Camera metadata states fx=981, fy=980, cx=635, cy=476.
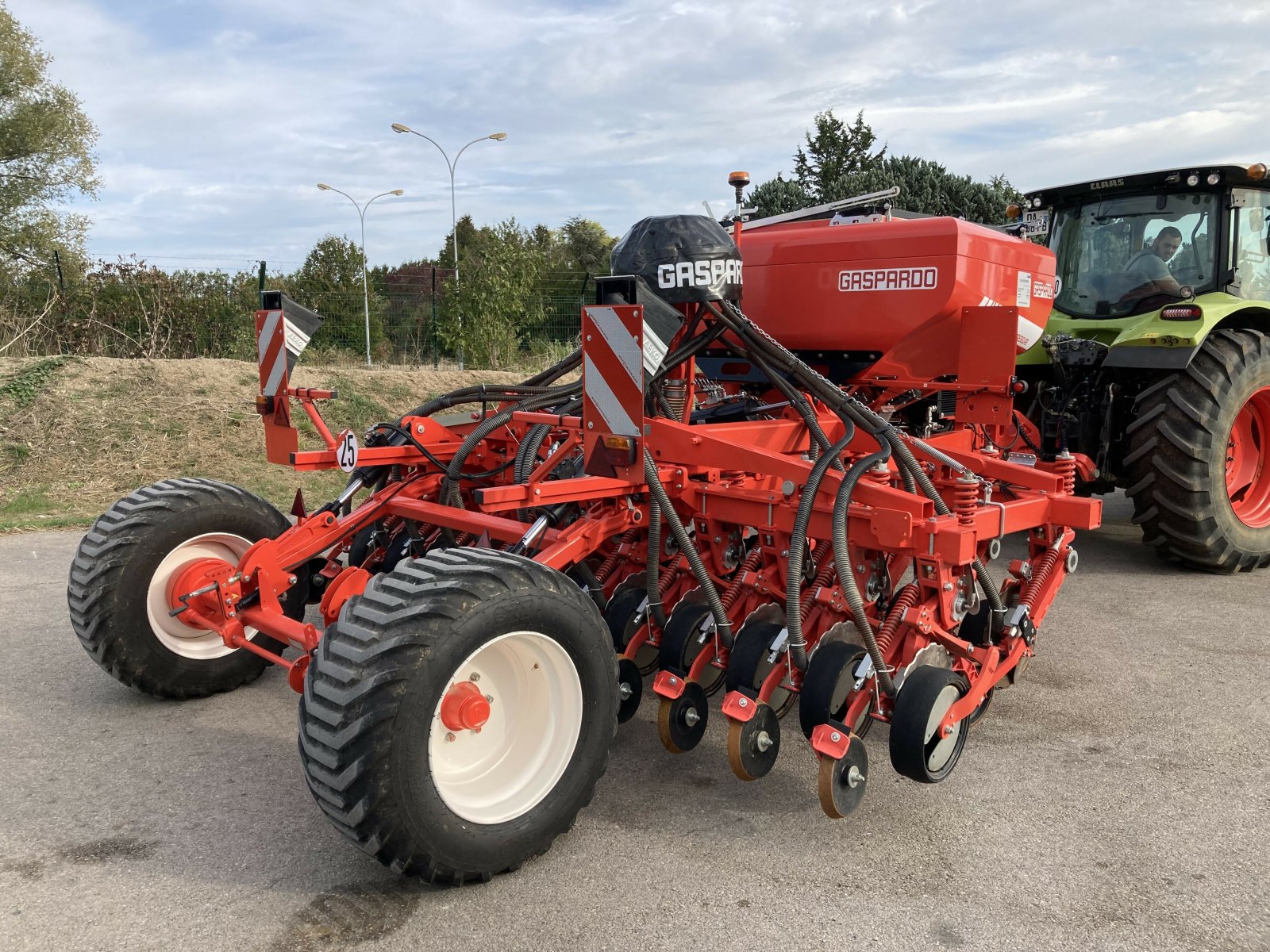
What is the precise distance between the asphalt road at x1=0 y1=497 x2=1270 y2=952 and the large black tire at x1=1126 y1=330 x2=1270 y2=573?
5.37ft

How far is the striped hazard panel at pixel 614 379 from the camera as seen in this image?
9.68 feet

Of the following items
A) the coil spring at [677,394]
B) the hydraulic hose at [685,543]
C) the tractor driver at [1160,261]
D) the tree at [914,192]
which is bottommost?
the hydraulic hose at [685,543]

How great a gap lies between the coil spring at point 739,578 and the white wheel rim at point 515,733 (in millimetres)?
962

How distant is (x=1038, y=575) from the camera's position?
3678 millimetres

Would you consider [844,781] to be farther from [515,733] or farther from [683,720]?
[515,733]

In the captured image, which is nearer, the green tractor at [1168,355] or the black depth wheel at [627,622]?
the black depth wheel at [627,622]

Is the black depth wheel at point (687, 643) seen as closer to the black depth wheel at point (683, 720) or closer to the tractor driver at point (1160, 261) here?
the black depth wheel at point (683, 720)

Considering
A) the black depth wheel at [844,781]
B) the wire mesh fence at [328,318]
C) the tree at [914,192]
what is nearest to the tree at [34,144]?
the wire mesh fence at [328,318]

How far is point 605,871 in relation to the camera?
2.70m

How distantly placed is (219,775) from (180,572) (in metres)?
0.84

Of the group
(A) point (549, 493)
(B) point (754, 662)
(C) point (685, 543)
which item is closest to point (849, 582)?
(B) point (754, 662)

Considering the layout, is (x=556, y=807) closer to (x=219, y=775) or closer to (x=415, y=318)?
(x=219, y=775)

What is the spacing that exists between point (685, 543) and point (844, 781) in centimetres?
88

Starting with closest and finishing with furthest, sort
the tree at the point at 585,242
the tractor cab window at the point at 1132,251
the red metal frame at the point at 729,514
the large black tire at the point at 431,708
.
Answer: the large black tire at the point at 431,708 → the red metal frame at the point at 729,514 → the tractor cab window at the point at 1132,251 → the tree at the point at 585,242
